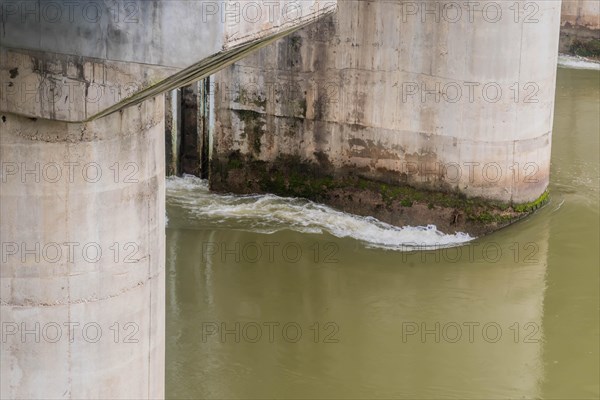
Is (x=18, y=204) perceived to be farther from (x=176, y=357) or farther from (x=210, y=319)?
(x=210, y=319)

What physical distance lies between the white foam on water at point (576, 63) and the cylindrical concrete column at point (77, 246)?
1863 centimetres

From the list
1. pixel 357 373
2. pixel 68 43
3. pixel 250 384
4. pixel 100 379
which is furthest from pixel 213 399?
pixel 68 43

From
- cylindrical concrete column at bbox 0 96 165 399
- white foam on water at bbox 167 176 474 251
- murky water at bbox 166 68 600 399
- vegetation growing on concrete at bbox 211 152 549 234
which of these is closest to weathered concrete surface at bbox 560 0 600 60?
murky water at bbox 166 68 600 399

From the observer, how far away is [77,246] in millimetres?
8516

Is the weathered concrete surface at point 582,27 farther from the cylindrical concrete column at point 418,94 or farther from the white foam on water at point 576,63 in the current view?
the cylindrical concrete column at point 418,94

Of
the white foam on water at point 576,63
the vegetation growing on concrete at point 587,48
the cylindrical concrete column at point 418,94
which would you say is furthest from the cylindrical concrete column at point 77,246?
the vegetation growing on concrete at point 587,48

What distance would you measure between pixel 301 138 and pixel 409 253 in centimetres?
248

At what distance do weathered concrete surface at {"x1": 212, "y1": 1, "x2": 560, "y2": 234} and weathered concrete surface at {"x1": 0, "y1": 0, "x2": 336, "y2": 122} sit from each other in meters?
8.09

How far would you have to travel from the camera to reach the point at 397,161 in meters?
16.9

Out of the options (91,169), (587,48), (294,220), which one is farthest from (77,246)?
(587,48)

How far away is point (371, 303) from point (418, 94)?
130 inches

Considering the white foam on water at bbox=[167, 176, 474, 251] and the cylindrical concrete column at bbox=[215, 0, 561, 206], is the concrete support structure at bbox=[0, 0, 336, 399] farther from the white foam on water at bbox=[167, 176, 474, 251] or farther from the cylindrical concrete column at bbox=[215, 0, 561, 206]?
the cylindrical concrete column at bbox=[215, 0, 561, 206]

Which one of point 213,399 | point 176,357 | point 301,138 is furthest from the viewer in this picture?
point 301,138

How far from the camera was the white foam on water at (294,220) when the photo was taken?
16.6 meters
